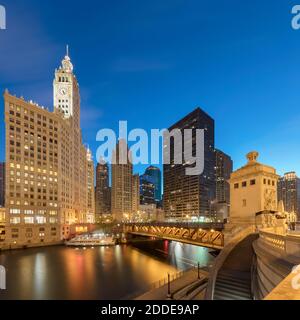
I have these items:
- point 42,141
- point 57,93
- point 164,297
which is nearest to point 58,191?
point 42,141

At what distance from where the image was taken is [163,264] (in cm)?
5809

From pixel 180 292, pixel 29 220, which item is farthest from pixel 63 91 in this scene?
pixel 180 292

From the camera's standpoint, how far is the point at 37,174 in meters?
97.8

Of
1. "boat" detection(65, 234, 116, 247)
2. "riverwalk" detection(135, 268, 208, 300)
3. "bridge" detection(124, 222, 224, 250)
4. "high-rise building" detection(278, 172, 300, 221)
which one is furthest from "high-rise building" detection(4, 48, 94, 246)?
"high-rise building" detection(278, 172, 300, 221)

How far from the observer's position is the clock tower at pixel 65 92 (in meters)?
131

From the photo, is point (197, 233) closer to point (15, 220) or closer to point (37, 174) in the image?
point (15, 220)

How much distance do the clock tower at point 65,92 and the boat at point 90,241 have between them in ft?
208

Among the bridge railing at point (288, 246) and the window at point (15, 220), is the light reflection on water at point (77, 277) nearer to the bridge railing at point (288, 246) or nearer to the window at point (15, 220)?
the window at point (15, 220)

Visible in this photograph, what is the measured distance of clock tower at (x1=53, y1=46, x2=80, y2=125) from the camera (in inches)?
5157

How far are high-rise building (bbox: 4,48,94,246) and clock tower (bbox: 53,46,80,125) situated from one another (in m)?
12.2

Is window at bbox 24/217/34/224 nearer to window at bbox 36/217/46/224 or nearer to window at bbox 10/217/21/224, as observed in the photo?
window at bbox 36/217/46/224

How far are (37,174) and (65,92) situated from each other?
5550 centimetres

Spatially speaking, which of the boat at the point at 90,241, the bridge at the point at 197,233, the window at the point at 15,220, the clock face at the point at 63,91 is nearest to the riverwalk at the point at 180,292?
the bridge at the point at 197,233
